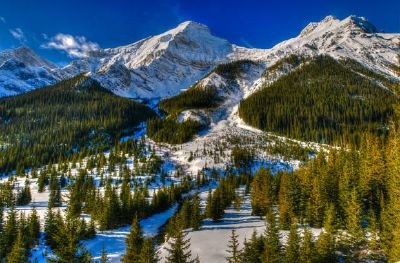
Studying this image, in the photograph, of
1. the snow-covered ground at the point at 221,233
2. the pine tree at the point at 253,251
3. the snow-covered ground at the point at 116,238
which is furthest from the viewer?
the snow-covered ground at the point at 116,238

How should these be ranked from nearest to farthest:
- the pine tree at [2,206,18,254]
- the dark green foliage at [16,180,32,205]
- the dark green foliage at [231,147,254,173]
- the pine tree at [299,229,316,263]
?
the pine tree at [299,229,316,263]
the pine tree at [2,206,18,254]
the dark green foliage at [16,180,32,205]
the dark green foliage at [231,147,254,173]

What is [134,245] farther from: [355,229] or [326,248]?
[355,229]

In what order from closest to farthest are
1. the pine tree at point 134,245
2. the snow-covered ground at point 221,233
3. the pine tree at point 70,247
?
the pine tree at point 70,247 → the pine tree at point 134,245 → the snow-covered ground at point 221,233

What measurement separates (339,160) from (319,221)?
25.5m

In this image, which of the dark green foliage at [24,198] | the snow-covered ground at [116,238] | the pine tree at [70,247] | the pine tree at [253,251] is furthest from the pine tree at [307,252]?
the dark green foliage at [24,198]

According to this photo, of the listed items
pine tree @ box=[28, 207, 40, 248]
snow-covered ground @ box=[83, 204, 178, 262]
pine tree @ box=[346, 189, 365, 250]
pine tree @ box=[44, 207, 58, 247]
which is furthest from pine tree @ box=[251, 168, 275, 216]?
pine tree @ box=[28, 207, 40, 248]

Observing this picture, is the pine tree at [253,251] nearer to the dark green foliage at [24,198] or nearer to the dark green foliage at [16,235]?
the dark green foliage at [16,235]

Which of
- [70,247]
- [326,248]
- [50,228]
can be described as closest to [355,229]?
[326,248]

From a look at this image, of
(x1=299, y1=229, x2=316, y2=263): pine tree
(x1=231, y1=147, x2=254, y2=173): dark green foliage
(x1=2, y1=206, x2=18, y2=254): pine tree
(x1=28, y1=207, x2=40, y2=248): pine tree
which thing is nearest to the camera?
(x1=299, y1=229, x2=316, y2=263): pine tree

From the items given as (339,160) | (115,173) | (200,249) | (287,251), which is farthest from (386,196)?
(115,173)

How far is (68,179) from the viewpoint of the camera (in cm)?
13675

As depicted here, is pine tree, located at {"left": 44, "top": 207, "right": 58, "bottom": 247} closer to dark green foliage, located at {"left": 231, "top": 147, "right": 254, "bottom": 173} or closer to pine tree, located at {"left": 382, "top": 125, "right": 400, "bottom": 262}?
pine tree, located at {"left": 382, "top": 125, "right": 400, "bottom": 262}

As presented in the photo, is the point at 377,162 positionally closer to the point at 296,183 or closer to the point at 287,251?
the point at 296,183

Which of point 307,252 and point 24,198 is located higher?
point 24,198
